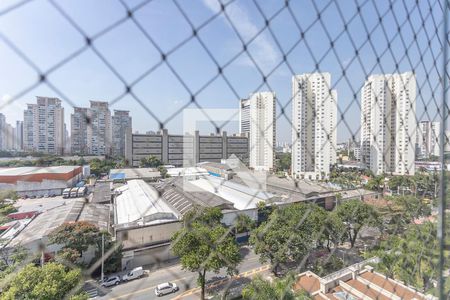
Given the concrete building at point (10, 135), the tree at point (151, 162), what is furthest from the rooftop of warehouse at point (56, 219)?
the concrete building at point (10, 135)

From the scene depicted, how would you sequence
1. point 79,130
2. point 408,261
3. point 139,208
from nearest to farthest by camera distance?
point 79,130 → point 408,261 → point 139,208

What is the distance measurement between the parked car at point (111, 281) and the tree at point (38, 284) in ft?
4.37

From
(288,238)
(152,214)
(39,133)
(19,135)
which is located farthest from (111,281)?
(19,135)

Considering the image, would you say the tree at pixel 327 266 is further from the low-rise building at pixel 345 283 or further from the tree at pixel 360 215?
the tree at pixel 360 215

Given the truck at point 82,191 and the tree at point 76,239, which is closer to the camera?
the tree at point 76,239

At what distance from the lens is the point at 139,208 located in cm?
443

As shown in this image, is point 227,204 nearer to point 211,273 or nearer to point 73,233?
point 211,273

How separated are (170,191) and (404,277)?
202 inches

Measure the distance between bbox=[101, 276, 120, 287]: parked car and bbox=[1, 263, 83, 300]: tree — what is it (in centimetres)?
133

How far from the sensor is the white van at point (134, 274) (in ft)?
11.5

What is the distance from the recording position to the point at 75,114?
38 centimetres

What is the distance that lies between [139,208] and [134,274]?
3.84ft

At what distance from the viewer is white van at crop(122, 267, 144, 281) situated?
3.50 metres

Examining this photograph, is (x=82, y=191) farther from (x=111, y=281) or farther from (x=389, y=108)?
(x=389, y=108)
